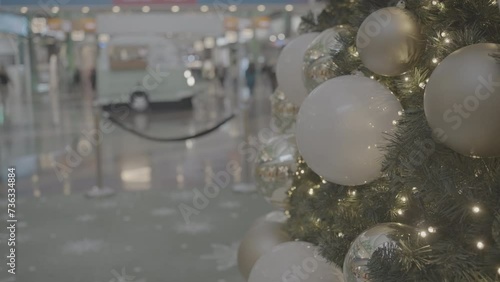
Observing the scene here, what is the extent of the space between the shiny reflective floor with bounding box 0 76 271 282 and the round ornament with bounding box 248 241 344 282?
1.49 m

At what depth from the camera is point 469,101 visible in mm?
1312

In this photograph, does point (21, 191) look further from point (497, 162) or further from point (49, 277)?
point (497, 162)

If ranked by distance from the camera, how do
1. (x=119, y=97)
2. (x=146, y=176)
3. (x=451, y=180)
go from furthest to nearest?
(x=119, y=97) < (x=146, y=176) < (x=451, y=180)

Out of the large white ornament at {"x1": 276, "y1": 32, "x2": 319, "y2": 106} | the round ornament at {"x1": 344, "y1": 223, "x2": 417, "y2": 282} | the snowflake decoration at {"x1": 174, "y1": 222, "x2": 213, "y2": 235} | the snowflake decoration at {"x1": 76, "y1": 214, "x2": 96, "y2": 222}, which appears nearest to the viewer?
the round ornament at {"x1": 344, "y1": 223, "x2": 417, "y2": 282}

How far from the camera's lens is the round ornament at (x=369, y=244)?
166 cm

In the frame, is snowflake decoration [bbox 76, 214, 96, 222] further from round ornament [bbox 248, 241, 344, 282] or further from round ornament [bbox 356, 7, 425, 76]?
round ornament [bbox 356, 7, 425, 76]

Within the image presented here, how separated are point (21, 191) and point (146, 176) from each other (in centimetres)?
146

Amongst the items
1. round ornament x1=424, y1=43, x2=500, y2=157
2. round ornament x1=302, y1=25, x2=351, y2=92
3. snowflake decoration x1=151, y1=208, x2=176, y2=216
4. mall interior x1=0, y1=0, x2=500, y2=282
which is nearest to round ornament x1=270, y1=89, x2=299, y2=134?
mall interior x1=0, y1=0, x2=500, y2=282

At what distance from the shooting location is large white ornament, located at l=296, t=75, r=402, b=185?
182cm

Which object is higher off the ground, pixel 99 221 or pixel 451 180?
pixel 451 180

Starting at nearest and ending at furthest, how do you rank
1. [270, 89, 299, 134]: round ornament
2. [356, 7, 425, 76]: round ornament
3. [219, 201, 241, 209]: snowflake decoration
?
[356, 7, 425, 76]: round ornament < [270, 89, 299, 134]: round ornament < [219, 201, 241, 209]: snowflake decoration

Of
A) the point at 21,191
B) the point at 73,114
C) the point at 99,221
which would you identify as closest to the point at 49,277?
the point at 99,221

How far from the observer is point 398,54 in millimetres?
1810

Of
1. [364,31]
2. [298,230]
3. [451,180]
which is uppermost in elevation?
[364,31]
